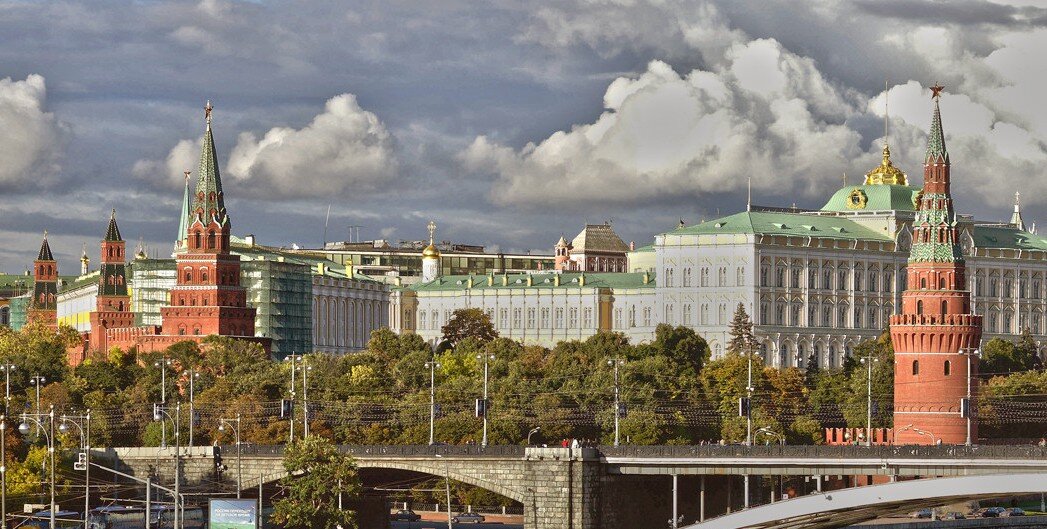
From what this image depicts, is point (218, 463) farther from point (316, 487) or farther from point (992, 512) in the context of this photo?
point (992, 512)

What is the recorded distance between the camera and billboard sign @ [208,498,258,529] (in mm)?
160625

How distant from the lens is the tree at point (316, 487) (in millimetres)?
178500

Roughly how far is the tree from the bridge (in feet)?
9.75

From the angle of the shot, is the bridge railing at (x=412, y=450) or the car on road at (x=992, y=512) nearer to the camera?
the bridge railing at (x=412, y=450)

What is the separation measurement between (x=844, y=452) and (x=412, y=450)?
108 ft

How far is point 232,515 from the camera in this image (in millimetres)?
161125

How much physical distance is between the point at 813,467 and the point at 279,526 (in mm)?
40052

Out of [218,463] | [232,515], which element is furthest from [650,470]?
[218,463]

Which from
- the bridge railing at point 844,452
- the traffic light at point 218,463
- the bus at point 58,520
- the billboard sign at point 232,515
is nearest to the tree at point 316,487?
the traffic light at point 218,463

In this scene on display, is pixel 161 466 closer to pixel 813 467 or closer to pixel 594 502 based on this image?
pixel 594 502

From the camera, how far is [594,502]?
173125 mm

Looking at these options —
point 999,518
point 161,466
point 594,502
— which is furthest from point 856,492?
point 161,466

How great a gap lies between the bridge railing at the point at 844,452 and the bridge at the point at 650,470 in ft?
0.18

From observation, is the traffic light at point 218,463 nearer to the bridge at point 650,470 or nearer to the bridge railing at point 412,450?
the bridge at point 650,470
